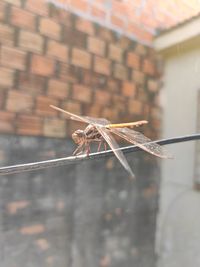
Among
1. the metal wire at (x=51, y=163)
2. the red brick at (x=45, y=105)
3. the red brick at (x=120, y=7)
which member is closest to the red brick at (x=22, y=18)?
the red brick at (x=45, y=105)

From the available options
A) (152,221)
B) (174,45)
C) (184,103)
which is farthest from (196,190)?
(174,45)

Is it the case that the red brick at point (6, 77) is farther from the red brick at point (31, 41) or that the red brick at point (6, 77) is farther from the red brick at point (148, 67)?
the red brick at point (148, 67)

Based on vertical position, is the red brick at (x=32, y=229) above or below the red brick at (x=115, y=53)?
below

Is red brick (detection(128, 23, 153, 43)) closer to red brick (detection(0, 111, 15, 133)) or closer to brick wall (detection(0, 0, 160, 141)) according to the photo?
brick wall (detection(0, 0, 160, 141))

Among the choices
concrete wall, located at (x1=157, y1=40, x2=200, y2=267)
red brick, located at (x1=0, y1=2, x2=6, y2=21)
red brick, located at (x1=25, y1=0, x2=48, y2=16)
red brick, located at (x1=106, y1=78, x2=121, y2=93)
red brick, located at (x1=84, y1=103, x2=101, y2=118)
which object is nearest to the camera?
red brick, located at (x1=0, y1=2, x2=6, y2=21)

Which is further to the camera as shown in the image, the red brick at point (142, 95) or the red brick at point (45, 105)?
the red brick at point (142, 95)

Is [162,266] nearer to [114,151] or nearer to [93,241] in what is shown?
[93,241]

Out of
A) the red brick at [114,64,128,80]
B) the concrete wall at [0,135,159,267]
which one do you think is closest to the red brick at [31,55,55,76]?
the concrete wall at [0,135,159,267]

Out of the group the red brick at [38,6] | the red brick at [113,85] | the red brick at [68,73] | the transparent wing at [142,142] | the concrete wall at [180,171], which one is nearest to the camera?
the transparent wing at [142,142]
